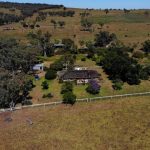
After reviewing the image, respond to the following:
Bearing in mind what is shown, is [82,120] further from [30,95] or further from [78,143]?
[30,95]

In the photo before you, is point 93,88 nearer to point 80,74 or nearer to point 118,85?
point 118,85

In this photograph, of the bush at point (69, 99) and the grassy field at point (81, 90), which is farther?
the grassy field at point (81, 90)

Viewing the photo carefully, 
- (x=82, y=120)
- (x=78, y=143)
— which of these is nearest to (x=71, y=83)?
(x=82, y=120)

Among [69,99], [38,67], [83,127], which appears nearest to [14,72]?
[38,67]

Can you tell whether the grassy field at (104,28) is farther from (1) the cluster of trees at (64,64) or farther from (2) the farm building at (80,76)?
(2) the farm building at (80,76)

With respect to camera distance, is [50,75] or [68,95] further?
[50,75]

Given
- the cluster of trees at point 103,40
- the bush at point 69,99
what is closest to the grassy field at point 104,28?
the cluster of trees at point 103,40

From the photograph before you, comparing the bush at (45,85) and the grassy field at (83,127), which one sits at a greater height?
the bush at (45,85)
